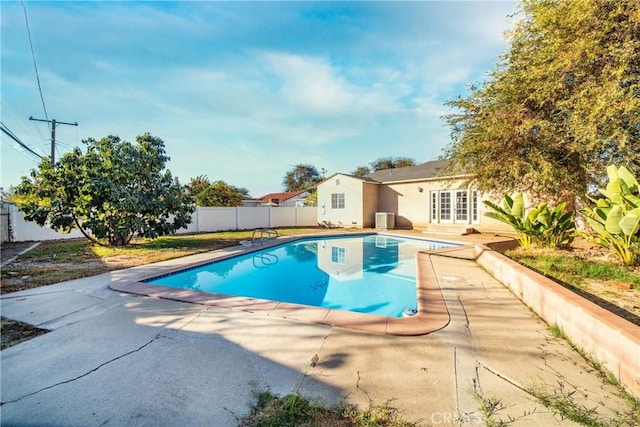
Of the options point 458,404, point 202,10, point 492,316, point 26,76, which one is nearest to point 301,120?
point 202,10

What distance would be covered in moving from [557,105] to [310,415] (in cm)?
911

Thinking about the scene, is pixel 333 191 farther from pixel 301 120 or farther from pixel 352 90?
pixel 352 90

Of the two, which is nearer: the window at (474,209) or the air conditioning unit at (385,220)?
the window at (474,209)

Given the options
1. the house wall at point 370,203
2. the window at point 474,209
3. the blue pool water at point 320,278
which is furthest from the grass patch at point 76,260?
the window at point 474,209

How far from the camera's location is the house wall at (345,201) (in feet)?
67.0

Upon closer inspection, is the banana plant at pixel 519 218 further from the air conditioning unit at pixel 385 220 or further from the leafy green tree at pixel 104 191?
the leafy green tree at pixel 104 191

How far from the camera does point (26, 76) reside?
37.5 feet

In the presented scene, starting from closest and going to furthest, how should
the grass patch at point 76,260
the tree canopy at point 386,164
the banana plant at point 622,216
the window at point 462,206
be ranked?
the banana plant at point 622,216 < the grass patch at point 76,260 < the window at point 462,206 < the tree canopy at point 386,164

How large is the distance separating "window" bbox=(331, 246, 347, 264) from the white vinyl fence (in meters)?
8.65

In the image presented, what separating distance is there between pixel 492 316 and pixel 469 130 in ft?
24.8

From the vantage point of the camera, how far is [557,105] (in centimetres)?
747

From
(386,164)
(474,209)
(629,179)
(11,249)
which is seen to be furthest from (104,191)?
(386,164)

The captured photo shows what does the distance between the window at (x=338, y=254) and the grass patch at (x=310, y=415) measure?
28.5ft

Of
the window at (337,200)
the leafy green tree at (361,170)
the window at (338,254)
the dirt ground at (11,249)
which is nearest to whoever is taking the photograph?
the dirt ground at (11,249)
